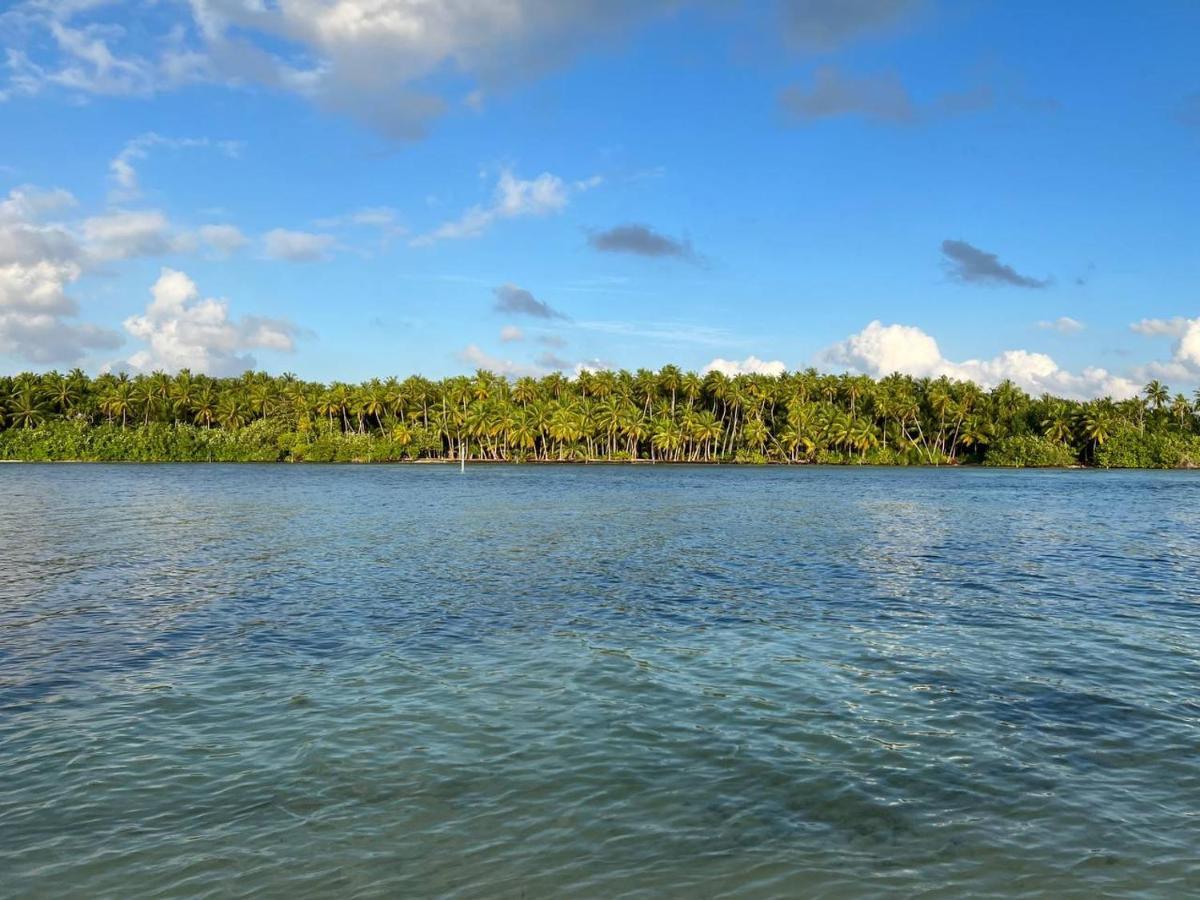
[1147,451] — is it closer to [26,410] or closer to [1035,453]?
[1035,453]

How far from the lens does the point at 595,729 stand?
15758mm

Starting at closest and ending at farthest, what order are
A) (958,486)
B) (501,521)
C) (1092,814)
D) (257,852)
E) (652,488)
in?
1. (257,852)
2. (1092,814)
3. (501,521)
4. (652,488)
5. (958,486)

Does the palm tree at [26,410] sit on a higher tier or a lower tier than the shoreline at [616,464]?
higher

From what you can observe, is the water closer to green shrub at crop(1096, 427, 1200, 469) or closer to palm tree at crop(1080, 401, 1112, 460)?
palm tree at crop(1080, 401, 1112, 460)

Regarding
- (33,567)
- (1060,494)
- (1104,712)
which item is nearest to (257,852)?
(1104,712)

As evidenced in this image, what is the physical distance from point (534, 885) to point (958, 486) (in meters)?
117

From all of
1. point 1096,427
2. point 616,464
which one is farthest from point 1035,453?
point 616,464

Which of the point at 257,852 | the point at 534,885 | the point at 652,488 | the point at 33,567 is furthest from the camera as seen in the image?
the point at 652,488

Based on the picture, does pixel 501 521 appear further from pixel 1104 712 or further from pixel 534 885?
pixel 534 885

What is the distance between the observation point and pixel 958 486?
11550cm

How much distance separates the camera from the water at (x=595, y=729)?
424 inches

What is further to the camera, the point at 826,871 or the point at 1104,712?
the point at 1104,712

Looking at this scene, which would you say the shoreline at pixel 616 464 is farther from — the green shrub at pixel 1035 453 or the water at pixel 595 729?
the water at pixel 595 729

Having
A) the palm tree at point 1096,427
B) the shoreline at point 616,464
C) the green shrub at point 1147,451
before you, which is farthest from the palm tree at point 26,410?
the green shrub at point 1147,451
